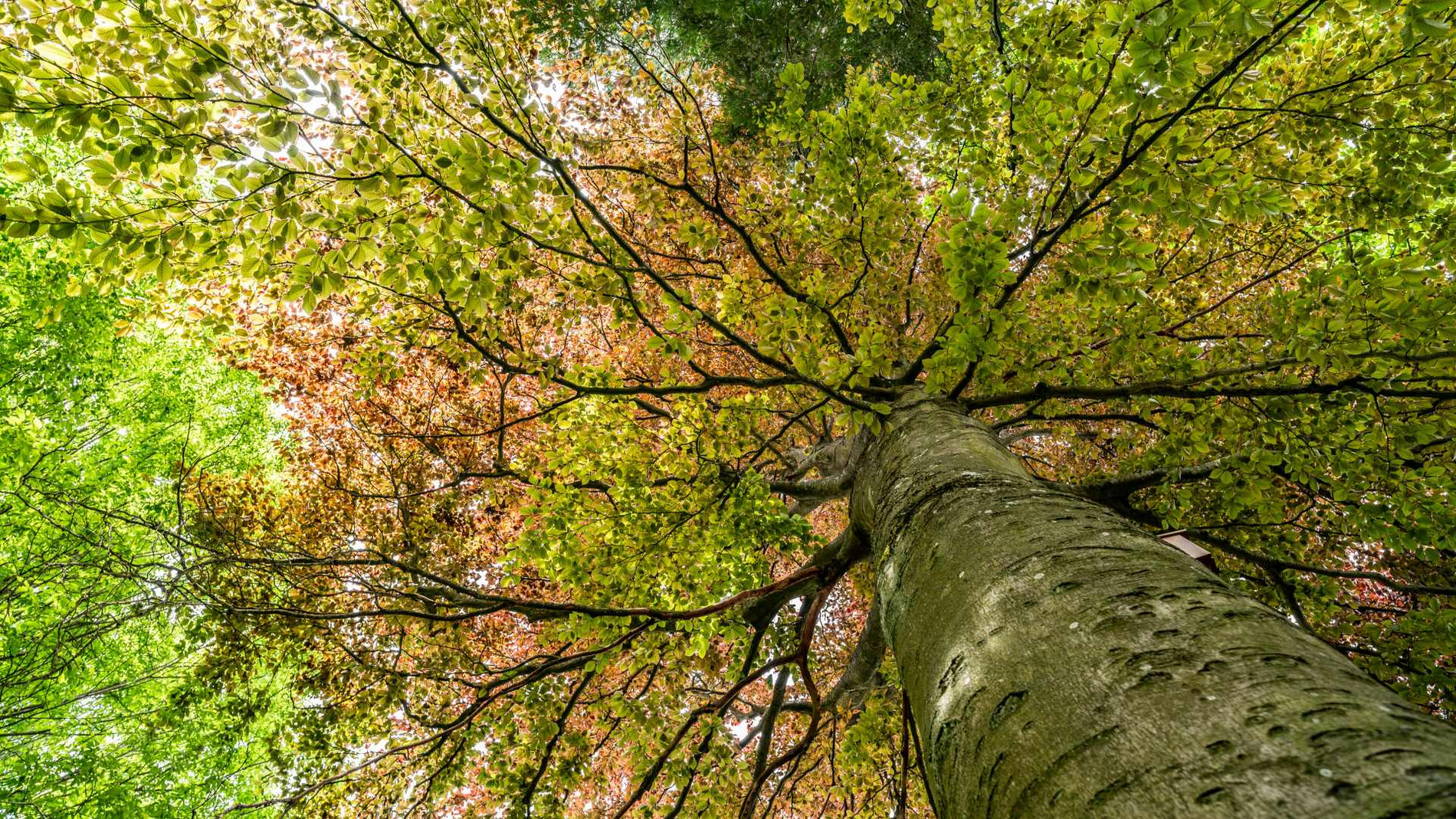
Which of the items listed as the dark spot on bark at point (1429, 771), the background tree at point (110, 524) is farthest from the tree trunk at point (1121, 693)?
the background tree at point (110, 524)

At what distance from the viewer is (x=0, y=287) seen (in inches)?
314

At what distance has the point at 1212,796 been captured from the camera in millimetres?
676

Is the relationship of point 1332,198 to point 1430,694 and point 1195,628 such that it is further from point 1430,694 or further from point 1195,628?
point 1195,628

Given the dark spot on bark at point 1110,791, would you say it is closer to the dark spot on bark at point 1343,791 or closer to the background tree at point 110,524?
the dark spot on bark at point 1343,791

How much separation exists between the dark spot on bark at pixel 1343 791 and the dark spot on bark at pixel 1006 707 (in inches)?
17.9

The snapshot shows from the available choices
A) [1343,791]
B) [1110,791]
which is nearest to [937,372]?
[1110,791]

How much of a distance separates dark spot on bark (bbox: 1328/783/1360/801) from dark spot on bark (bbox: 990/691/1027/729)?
0.46 m

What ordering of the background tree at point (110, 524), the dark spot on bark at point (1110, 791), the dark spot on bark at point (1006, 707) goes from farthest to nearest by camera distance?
the background tree at point (110, 524) → the dark spot on bark at point (1006, 707) → the dark spot on bark at point (1110, 791)

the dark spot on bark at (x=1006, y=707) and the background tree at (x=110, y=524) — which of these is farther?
the background tree at (x=110, y=524)

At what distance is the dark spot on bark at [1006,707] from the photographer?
40.7 inches

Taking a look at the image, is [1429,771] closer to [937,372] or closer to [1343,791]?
[1343,791]

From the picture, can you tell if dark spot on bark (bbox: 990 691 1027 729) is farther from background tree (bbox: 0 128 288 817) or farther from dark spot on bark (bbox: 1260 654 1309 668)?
background tree (bbox: 0 128 288 817)

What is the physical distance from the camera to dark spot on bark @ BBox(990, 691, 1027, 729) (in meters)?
1.03

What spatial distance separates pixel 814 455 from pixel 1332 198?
4481 mm
